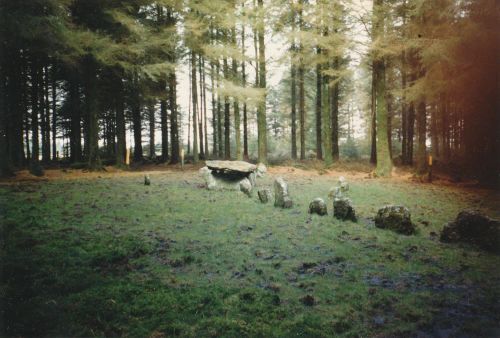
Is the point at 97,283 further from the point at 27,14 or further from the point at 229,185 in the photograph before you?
the point at 27,14

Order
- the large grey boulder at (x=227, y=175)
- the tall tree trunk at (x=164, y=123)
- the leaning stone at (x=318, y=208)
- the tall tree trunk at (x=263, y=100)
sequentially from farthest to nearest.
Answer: the tall tree trunk at (x=164, y=123) < the tall tree trunk at (x=263, y=100) < the large grey boulder at (x=227, y=175) < the leaning stone at (x=318, y=208)

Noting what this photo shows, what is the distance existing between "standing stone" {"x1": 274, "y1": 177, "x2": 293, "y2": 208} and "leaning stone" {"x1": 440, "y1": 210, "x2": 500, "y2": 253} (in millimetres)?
4002

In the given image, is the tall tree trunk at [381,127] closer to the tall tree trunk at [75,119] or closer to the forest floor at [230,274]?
the forest floor at [230,274]

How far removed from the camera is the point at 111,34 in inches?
651

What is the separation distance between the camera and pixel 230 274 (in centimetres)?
489

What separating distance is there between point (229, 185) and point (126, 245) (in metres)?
6.82

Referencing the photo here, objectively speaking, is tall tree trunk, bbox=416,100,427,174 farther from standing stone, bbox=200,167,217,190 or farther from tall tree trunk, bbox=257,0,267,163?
→ standing stone, bbox=200,167,217,190

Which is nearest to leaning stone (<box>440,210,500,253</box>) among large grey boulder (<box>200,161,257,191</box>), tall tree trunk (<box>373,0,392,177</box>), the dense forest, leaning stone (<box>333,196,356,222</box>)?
leaning stone (<box>333,196,356,222</box>)

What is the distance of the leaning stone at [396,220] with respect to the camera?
7.24m

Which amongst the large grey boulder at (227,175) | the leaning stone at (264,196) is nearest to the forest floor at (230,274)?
the leaning stone at (264,196)

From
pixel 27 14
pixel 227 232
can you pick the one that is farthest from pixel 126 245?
pixel 27 14

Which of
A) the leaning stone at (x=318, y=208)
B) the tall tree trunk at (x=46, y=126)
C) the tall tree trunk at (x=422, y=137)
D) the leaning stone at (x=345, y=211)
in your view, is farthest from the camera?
the tall tree trunk at (x=46, y=126)

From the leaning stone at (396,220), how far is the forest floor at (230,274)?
0.25 metres

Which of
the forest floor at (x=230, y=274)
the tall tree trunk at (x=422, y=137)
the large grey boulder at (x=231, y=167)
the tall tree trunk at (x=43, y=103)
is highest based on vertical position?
the tall tree trunk at (x=43, y=103)
